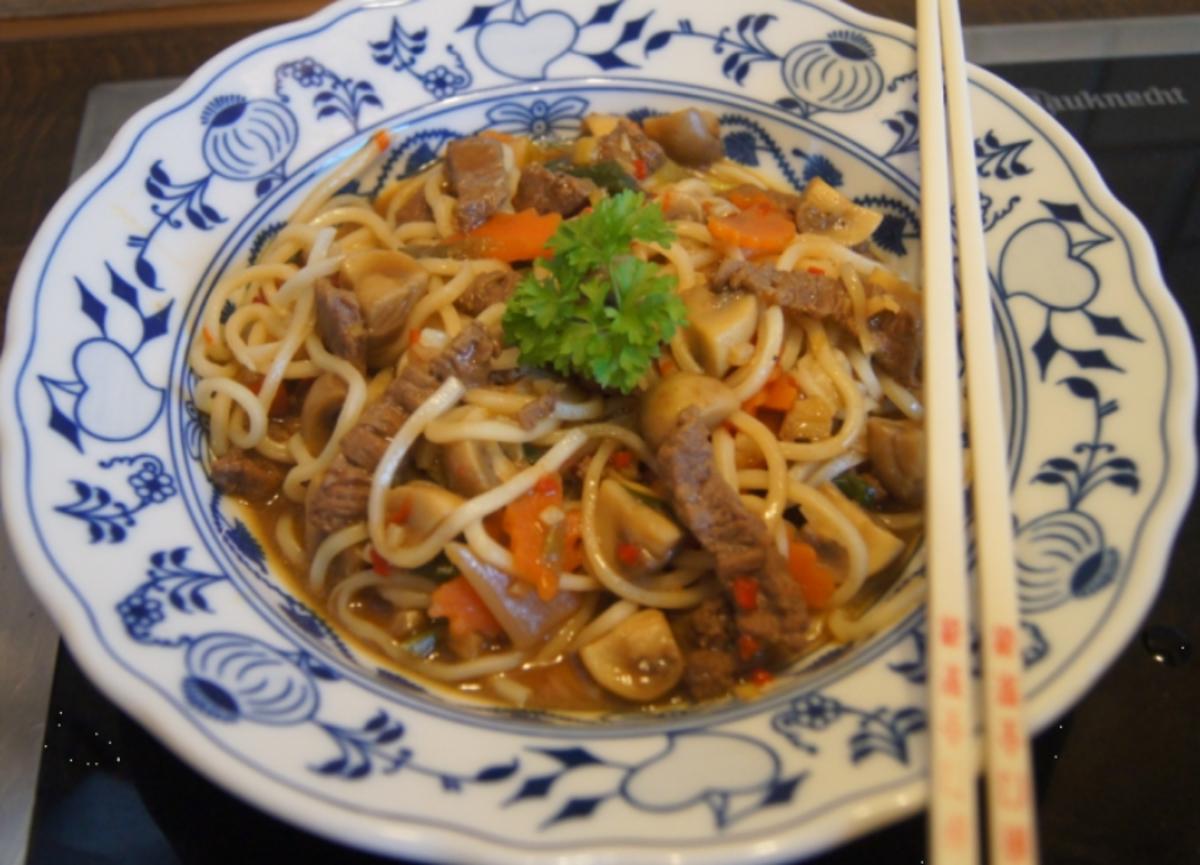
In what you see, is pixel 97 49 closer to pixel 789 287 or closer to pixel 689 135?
pixel 689 135

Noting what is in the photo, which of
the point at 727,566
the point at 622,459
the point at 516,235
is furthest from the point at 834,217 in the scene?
the point at 727,566

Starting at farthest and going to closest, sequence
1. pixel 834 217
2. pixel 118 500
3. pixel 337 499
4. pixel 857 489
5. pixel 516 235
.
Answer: pixel 834 217, pixel 516 235, pixel 857 489, pixel 337 499, pixel 118 500

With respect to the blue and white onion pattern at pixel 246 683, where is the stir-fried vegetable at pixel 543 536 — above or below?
above

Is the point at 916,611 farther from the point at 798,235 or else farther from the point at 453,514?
the point at 798,235

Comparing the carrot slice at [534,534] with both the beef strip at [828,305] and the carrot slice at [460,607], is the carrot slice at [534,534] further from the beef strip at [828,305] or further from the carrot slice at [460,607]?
the beef strip at [828,305]

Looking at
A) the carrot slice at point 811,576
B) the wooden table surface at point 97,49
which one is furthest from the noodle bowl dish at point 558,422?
the wooden table surface at point 97,49

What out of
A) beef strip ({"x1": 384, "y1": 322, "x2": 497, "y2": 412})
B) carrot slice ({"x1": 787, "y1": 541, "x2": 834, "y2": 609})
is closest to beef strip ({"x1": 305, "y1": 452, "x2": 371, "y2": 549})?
beef strip ({"x1": 384, "y1": 322, "x2": 497, "y2": 412})

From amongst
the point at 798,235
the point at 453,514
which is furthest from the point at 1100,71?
the point at 453,514

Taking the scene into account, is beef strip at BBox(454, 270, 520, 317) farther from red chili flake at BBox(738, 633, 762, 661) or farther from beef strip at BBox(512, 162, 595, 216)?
red chili flake at BBox(738, 633, 762, 661)
